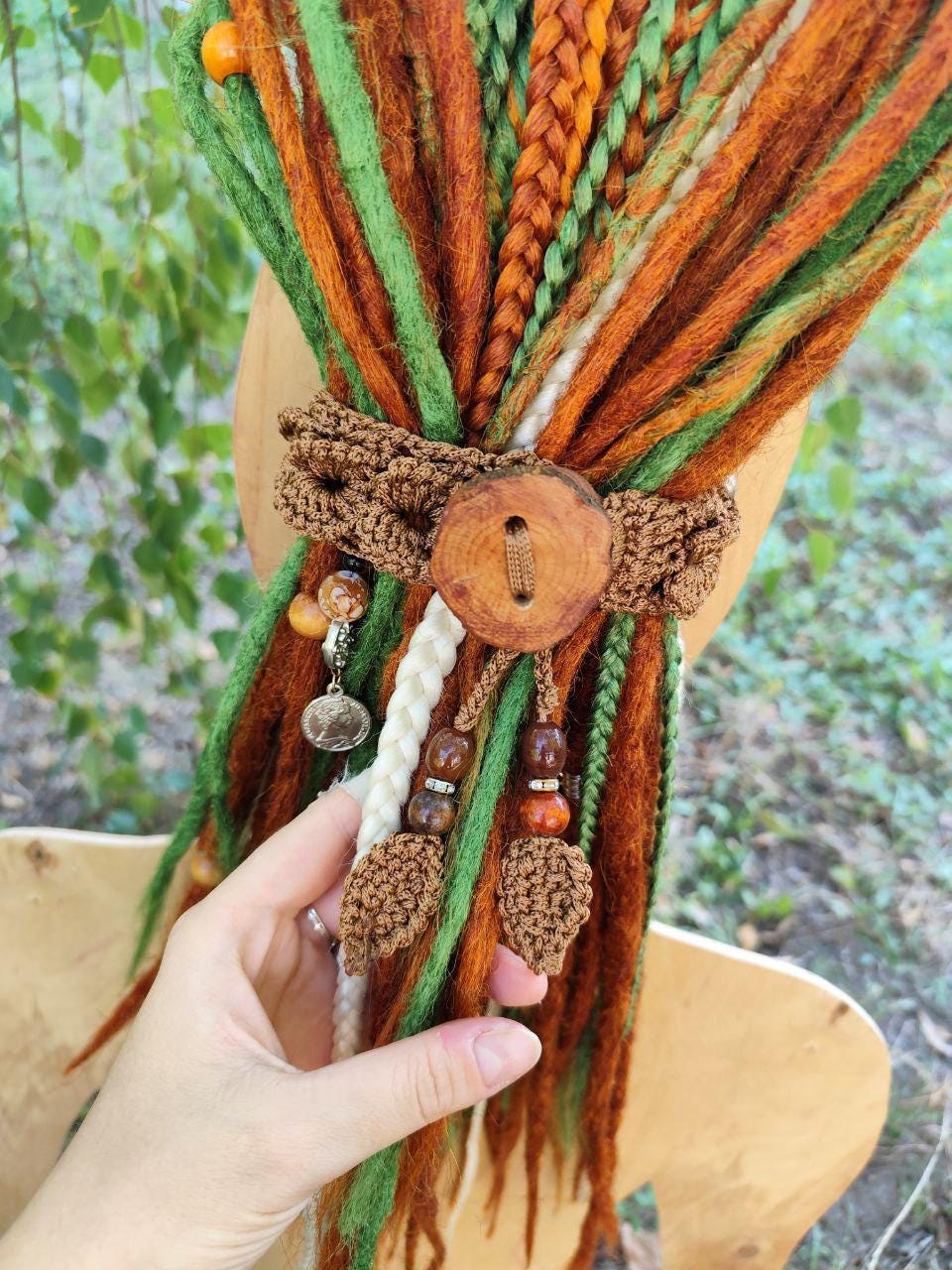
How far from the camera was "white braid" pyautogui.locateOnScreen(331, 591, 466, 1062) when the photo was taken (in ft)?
1.81

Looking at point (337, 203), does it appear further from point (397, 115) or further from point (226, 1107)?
point (226, 1107)

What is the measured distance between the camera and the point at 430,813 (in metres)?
0.54

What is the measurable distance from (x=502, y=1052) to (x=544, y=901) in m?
0.11

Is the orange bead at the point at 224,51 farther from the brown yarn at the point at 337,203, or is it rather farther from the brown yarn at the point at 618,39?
the brown yarn at the point at 618,39

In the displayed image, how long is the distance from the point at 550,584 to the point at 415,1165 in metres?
0.41

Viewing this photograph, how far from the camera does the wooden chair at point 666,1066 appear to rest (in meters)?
0.78

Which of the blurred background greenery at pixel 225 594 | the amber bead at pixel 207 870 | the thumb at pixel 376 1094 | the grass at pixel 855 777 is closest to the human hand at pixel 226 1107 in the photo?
the thumb at pixel 376 1094

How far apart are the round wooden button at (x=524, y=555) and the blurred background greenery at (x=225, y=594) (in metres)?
0.53

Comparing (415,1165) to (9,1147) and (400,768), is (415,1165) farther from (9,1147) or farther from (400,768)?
(9,1147)

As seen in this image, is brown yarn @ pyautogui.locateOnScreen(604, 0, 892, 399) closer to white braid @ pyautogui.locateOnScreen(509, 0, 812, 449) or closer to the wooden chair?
white braid @ pyautogui.locateOnScreen(509, 0, 812, 449)

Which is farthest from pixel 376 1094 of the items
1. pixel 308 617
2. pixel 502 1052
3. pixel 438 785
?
pixel 308 617

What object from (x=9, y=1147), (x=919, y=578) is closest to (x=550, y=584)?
(x=9, y=1147)

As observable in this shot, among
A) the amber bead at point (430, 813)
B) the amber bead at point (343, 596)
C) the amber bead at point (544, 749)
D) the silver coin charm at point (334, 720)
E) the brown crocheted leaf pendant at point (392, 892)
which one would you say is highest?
the amber bead at point (343, 596)

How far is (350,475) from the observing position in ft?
1.73
